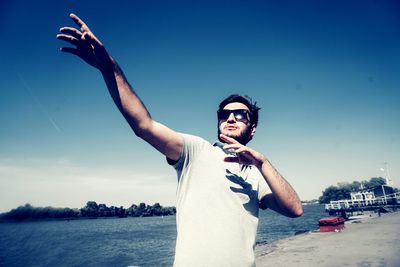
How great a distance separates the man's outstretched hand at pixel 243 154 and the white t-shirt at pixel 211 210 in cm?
15

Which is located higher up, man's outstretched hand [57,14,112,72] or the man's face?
man's outstretched hand [57,14,112,72]

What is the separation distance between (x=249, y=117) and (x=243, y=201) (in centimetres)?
102

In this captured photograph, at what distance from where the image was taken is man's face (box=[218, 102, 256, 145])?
7.73 ft

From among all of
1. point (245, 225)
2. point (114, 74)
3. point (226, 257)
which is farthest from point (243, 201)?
point (114, 74)

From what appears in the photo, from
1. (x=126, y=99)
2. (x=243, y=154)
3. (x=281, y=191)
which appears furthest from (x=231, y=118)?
(x=126, y=99)

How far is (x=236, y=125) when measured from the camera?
239 cm

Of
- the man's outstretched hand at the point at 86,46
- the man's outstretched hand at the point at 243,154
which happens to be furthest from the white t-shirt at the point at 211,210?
the man's outstretched hand at the point at 86,46

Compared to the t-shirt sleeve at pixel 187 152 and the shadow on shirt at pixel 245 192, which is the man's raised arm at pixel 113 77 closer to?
the t-shirt sleeve at pixel 187 152

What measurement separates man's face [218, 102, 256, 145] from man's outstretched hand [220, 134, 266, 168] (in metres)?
0.52

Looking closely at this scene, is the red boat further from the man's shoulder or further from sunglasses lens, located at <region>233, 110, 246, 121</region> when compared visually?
the man's shoulder

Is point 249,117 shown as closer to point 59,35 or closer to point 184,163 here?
point 184,163

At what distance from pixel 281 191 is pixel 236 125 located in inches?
31.4

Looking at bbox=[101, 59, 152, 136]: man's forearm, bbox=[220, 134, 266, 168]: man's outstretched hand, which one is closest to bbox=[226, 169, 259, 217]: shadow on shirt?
bbox=[220, 134, 266, 168]: man's outstretched hand

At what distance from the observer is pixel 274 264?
38.0 feet
